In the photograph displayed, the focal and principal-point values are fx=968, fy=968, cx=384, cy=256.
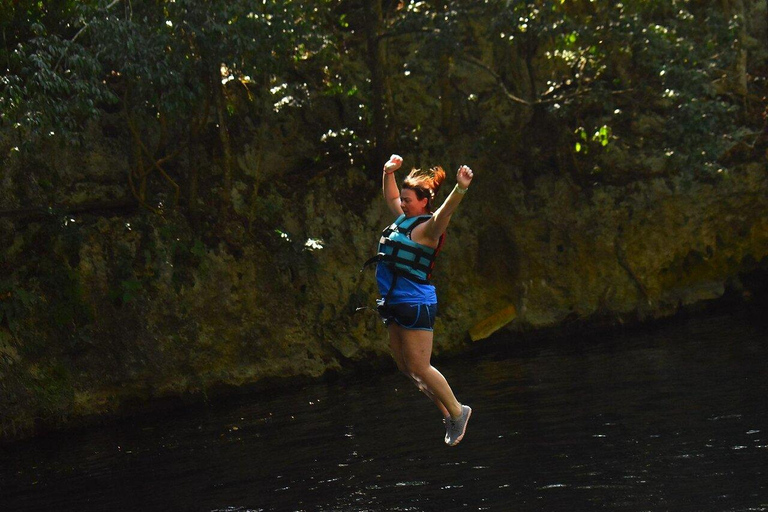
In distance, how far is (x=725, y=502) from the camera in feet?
20.0

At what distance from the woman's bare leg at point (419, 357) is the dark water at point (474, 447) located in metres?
0.78

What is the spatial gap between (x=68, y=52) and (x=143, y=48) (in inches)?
30.3

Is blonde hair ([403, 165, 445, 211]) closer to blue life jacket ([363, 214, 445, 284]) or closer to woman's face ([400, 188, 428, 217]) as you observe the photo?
woman's face ([400, 188, 428, 217])

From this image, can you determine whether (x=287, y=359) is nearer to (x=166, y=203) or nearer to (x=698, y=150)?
(x=166, y=203)

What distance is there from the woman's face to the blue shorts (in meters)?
0.65

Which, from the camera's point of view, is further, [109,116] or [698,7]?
[698,7]

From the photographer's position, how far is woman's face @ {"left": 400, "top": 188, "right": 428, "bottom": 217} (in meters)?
6.76

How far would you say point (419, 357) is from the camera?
22.3 ft

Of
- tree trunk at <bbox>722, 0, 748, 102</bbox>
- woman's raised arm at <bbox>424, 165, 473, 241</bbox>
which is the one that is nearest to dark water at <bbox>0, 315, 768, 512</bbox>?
woman's raised arm at <bbox>424, 165, 473, 241</bbox>


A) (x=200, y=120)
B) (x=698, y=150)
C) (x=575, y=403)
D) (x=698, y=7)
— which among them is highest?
(x=698, y=7)

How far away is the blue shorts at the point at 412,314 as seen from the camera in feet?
22.1

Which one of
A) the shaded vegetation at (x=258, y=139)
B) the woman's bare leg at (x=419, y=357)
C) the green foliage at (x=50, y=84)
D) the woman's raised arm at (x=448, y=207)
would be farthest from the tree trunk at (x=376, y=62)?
the woman's raised arm at (x=448, y=207)

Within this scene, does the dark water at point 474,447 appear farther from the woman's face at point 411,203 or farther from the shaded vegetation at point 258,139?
the woman's face at point 411,203

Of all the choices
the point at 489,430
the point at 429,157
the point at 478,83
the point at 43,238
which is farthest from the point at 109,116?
the point at 489,430
